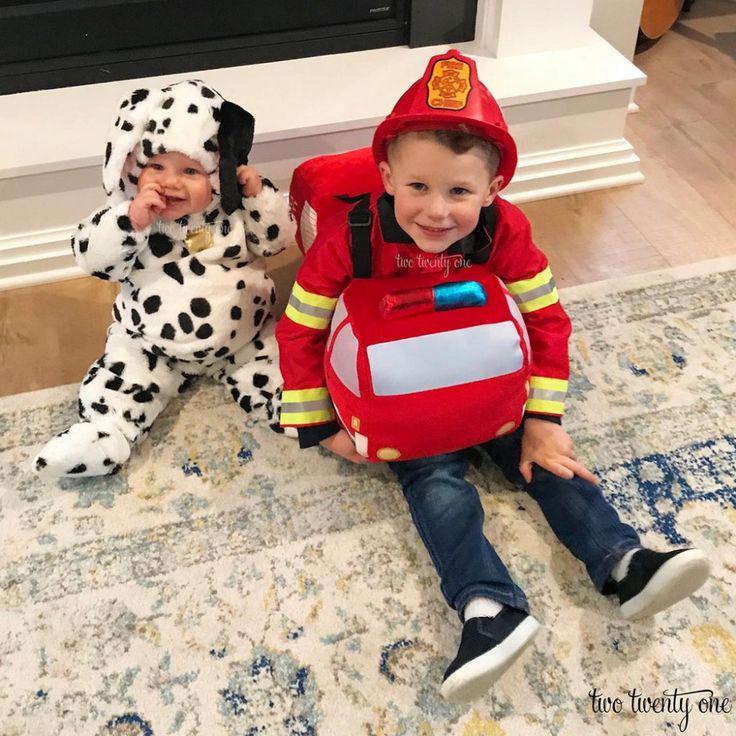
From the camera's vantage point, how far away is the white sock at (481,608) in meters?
0.96

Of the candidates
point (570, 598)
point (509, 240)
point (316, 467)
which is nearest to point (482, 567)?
point (570, 598)

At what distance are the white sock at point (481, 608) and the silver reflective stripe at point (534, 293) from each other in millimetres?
395

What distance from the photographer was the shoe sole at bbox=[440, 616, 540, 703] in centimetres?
89

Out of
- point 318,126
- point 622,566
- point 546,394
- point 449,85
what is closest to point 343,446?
point 546,394

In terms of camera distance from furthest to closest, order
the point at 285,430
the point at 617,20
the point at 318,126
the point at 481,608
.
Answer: the point at 617,20 < the point at 318,126 < the point at 285,430 < the point at 481,608

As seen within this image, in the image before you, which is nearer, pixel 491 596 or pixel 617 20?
pixel 491 596

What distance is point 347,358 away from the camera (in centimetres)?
101

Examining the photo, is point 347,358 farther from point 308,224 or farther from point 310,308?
point 308,224

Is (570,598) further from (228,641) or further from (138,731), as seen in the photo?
(138,731)

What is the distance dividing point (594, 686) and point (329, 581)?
354mm

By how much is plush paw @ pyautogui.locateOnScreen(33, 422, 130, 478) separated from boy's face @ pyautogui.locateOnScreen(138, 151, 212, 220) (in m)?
0.33

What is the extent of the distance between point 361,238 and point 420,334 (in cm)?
14

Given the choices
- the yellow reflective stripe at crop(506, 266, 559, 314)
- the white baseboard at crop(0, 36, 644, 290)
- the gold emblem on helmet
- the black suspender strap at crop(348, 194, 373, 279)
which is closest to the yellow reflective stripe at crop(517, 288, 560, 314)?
the yellow reflective stripe at crop(506, 266, 559, 314)

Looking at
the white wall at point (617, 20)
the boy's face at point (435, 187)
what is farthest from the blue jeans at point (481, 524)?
the white wall at point (617, 20)
